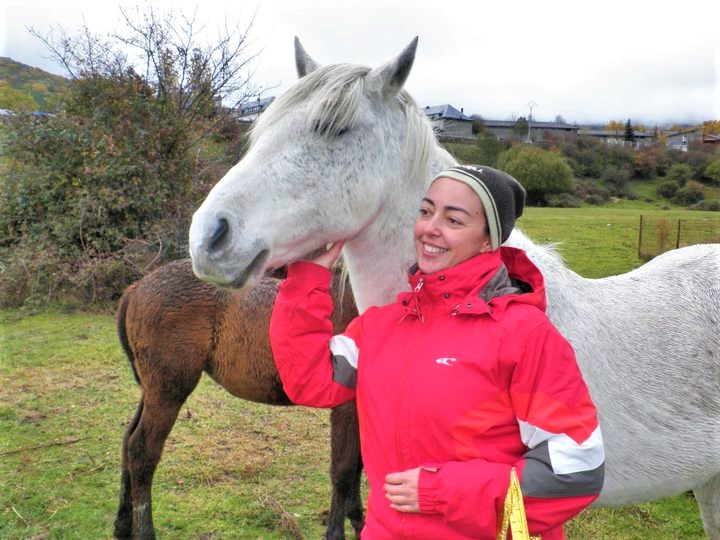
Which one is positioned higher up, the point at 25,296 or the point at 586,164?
the point at 586,164

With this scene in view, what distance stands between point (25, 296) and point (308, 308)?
10244 mm

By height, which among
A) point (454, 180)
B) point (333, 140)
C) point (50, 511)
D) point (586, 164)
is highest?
point (333, 140)

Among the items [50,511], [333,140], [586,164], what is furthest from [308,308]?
[586,164]

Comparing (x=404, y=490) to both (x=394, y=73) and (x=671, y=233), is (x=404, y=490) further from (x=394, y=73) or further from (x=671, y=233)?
(x=671, y=233)

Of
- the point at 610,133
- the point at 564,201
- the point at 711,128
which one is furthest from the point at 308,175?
the point at 610,133

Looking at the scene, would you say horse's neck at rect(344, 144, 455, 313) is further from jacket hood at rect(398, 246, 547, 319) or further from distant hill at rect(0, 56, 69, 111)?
distant hill at rect(0, 56, 69, 111)

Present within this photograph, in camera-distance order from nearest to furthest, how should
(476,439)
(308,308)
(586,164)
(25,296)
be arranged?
(476,439) < (308,308) < (25,296) < (586,164)

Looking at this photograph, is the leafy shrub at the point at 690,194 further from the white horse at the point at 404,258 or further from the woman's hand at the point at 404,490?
the woman's hand at the point at 404,490

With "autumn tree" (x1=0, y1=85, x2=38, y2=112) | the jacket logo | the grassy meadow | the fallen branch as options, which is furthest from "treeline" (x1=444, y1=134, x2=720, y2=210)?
the jacket logo

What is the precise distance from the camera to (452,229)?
4.97 ft

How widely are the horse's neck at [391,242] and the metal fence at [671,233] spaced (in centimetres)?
1267

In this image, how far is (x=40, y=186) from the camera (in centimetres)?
1033

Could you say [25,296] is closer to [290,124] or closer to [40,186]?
[40,186]

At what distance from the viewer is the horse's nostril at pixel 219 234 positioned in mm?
1433
